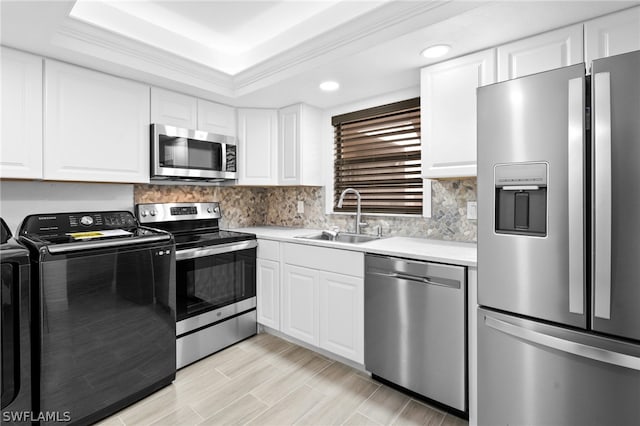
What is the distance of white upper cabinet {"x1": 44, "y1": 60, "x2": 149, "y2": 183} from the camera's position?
6.61 feet

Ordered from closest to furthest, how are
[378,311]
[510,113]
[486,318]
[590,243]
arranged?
[590,243] < [510,113] < [486,318] < [378,311]

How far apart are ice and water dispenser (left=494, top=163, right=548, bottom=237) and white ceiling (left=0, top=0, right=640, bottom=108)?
0.77 metres

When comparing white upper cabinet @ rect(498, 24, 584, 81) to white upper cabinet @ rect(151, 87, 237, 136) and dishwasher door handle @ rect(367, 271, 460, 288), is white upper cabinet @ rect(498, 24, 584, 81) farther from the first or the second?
white upper cabinet @ rect(151, 87, 237, 136)

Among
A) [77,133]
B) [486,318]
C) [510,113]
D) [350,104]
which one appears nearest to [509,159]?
[510,113]

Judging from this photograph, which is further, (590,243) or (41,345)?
(41,345)

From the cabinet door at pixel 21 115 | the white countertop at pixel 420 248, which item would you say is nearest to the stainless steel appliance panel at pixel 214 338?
the white countertop at pixel 420 248

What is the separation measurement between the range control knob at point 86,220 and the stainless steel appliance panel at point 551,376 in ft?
8.31

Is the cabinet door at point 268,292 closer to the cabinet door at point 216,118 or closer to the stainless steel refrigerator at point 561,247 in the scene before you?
the cabinet door at point 216,118

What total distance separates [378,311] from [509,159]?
3.78ft

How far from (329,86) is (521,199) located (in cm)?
165

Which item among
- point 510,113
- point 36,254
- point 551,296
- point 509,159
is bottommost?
point 551,296

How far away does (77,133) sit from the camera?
2.11 metres

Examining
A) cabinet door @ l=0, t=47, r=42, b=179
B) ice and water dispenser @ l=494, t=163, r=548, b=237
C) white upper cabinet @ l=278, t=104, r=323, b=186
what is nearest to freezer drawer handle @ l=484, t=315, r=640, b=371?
ice and water dispenser @ l=494, t=163, r=548, b=237

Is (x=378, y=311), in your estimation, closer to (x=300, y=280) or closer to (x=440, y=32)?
(x=300, y=280)
